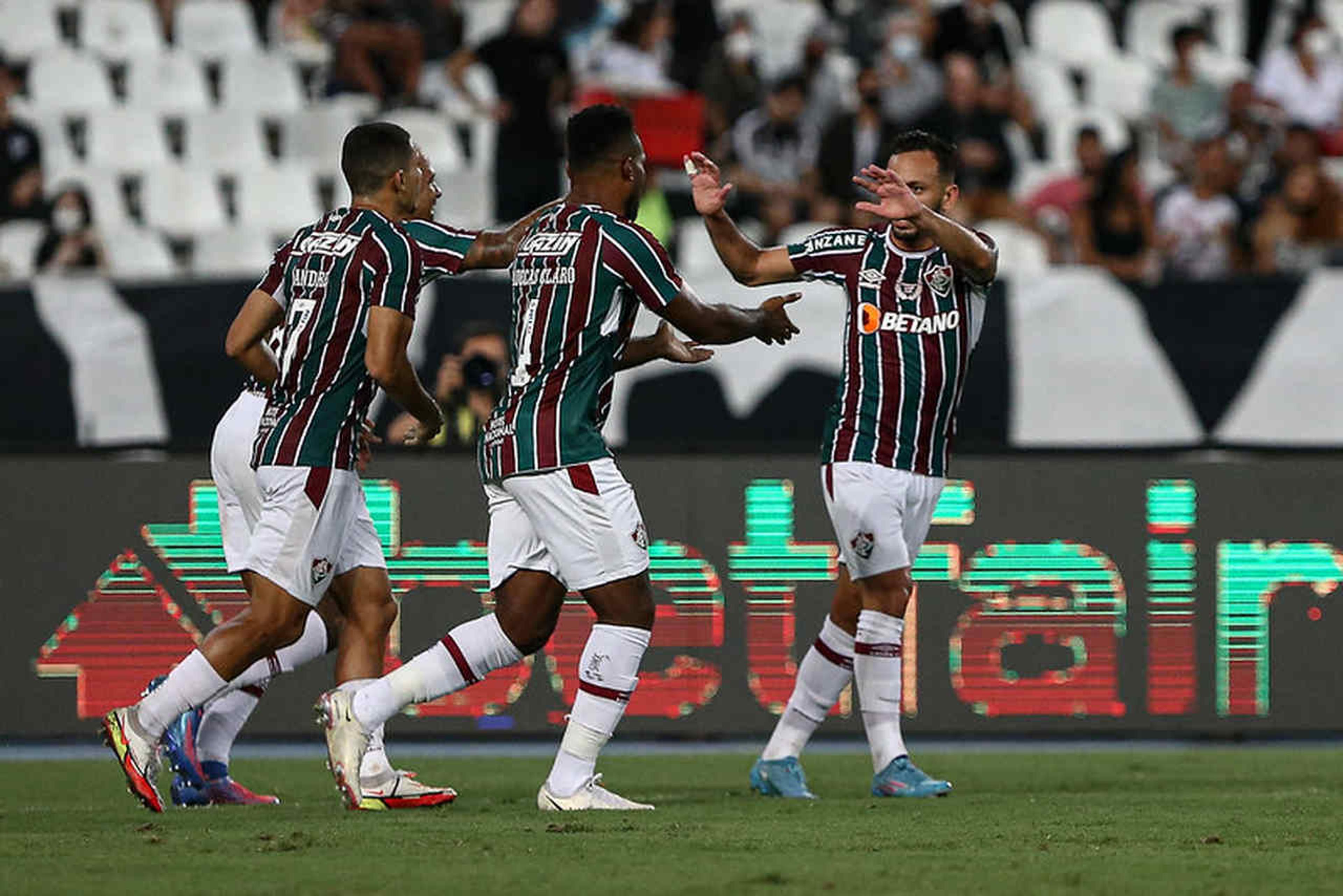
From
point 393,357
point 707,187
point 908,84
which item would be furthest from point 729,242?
point 908,84

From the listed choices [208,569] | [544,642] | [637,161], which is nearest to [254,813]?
[544,642]

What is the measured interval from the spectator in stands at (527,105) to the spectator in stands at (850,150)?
1.61 m

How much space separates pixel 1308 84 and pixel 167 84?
8.08 m

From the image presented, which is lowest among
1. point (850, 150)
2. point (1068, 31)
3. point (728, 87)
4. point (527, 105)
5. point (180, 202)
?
point (180, 202)

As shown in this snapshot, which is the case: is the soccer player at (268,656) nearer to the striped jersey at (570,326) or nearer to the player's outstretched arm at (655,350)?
the striped jersey at (570,326)

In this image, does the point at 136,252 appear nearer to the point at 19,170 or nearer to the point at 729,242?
the point at 19,170

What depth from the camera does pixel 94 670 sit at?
32.4ft

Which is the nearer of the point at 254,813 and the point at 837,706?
the point at 254,813

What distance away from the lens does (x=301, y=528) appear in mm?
7035

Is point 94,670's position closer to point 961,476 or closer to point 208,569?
point 208,569

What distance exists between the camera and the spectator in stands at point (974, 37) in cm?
1606

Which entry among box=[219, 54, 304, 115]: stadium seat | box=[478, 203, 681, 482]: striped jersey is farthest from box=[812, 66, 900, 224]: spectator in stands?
box=[478, 203, 681, 482]: striped jersey

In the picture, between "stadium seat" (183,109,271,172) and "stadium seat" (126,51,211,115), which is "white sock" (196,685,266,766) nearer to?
"stadium seat" (183,109,271,172)

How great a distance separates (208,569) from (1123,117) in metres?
9.66
